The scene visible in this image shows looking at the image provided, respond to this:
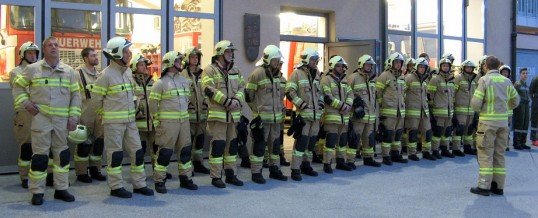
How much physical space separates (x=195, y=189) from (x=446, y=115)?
592 cm

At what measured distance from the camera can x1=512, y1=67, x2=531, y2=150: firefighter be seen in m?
13.1

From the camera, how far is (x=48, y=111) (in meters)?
6.69

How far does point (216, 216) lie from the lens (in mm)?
6277

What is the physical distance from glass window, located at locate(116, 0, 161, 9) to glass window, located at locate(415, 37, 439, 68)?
6961 mm

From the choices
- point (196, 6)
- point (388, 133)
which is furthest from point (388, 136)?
point (196, 6)

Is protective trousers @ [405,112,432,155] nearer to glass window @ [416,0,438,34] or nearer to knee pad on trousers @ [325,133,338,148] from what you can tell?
knee pad on trousers @ [325,133,338,148]

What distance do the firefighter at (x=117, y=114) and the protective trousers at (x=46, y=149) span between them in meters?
0.52

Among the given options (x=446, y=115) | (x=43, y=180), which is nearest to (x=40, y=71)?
(x=43, y=180)

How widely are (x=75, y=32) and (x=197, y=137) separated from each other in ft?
8.83

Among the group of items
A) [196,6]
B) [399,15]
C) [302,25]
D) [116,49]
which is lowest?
[116,49]

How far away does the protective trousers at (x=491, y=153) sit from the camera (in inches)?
302

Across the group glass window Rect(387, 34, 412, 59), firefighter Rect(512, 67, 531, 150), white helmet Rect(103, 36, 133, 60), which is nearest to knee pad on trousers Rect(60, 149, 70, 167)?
white helmet Rect(103, 36, 133, 60)

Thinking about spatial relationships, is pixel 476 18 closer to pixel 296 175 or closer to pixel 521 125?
pixel 521 125

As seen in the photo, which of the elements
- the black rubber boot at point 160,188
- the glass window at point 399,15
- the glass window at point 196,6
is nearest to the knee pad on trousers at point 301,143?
the black rubber boot at point 160,188
